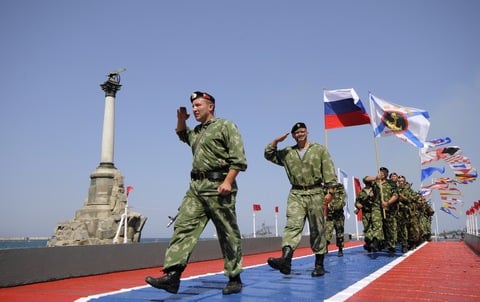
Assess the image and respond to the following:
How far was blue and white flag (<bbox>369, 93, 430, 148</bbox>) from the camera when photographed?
11891 mm

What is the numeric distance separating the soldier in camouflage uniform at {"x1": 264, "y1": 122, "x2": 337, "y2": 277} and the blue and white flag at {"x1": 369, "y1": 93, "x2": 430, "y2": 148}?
6.94 meters

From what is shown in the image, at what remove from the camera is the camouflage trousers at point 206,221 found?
3.85m

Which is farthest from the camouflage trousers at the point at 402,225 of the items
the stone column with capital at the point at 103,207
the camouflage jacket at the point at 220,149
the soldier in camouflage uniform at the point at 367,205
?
the stone column with capital at the point at 103,207

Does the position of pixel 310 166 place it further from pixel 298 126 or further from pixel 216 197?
pixel 216 197

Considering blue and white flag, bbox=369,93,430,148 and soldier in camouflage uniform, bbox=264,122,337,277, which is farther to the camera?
blue and white flag, bbox=369,93,430,148

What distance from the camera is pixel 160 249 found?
27.2 feet

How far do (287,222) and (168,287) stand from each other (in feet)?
7.47

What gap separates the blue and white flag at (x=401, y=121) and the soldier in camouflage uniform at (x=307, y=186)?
22.8ft

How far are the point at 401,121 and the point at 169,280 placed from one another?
1031 centimetres

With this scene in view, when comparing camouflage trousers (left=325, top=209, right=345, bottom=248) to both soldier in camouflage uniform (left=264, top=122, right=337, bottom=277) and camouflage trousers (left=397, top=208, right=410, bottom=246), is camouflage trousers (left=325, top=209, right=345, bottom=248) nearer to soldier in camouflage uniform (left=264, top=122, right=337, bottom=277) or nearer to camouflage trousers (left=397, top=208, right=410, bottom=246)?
camouflage trousers (left=397, top=208, right=410, bottom=246)

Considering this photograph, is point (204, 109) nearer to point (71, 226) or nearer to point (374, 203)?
point (374, 203)

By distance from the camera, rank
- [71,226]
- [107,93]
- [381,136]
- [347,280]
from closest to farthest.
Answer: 1. [347,280]
2. [381,136]
3. [71,226]
4. [107,93]

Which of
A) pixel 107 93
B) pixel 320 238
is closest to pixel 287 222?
pixel 320 238

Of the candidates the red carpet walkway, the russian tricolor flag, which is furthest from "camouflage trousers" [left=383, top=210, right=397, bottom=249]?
the red carpet walkway
